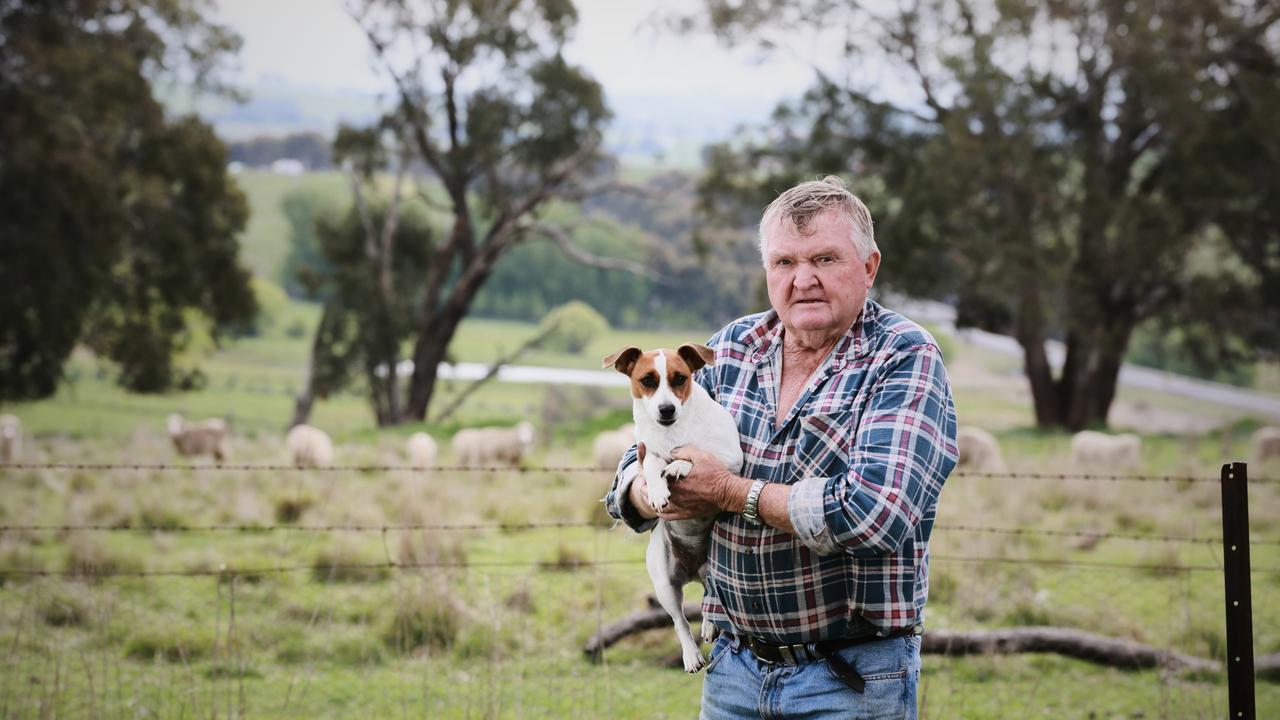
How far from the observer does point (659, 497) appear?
3279mm

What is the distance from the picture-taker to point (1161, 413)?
111 ft

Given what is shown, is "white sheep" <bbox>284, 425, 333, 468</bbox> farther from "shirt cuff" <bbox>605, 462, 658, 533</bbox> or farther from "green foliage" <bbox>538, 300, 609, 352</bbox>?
"shirt cuff" <bbox>605, 462, 658, 533</bbox>

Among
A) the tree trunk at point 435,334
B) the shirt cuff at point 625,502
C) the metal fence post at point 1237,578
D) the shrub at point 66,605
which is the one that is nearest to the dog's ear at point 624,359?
the shirt cuff at point 625,502

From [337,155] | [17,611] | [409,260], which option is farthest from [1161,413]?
[17,611]

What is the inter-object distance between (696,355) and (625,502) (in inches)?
20.8

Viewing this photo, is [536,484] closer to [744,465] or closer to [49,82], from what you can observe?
[744,465]

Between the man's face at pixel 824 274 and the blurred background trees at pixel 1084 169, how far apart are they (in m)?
18.7

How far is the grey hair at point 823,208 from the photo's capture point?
121 inches

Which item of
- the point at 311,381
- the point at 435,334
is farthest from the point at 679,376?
the point at 311,381

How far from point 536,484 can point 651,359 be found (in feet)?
36.0

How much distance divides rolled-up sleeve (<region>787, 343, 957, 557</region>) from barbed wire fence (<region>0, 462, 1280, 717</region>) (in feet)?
9.03

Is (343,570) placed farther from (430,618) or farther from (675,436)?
(675,436)

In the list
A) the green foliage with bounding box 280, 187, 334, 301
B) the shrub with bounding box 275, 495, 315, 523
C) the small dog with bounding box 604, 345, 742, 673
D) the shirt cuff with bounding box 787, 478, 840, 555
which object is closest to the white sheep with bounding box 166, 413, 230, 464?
the shrub with bounding box 275, 495, 315, 523

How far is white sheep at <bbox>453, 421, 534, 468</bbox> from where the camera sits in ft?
55.7
